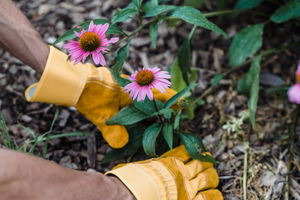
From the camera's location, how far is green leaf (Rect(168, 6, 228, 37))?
0.87 m

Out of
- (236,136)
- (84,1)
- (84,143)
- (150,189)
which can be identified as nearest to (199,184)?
(150,189)

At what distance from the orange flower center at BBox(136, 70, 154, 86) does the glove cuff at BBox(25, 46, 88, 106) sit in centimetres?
34

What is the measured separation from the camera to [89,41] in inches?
30.0

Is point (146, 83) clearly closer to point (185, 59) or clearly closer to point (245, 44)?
point (185, 59)

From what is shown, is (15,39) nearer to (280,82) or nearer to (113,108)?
(113,108)

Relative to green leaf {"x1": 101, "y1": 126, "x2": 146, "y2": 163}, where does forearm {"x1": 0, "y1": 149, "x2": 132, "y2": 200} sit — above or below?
above

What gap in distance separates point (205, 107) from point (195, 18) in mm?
579

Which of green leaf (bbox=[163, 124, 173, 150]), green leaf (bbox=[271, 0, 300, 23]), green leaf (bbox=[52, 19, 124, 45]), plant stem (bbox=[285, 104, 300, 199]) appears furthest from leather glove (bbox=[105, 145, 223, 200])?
green leaf (bbox=[271, 0, 300, 23])

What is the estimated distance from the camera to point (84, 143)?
1238 millimetres

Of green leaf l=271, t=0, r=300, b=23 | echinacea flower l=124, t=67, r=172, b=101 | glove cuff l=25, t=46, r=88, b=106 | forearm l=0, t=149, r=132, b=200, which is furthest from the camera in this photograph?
green leaf l=271, t=0, r=300, b=23

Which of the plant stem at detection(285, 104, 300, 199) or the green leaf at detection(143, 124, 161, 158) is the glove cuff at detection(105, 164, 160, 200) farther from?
the plant stem at detection(285, 104, 300, 199)

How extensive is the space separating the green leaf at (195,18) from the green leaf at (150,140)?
418 millimetres

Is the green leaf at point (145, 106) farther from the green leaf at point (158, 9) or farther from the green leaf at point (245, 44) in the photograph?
the green leaf at point (245, 44)

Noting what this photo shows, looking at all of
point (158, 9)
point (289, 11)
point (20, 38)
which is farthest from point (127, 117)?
point (289, 11)
